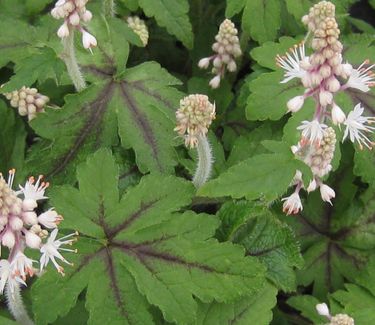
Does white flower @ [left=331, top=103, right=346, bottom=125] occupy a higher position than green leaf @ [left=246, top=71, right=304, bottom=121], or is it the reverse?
white flower @ [left=331, top=103, right=346, bottom=125]

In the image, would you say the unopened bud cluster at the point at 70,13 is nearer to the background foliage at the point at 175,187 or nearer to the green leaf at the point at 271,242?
the background foliage at the point at 175,187

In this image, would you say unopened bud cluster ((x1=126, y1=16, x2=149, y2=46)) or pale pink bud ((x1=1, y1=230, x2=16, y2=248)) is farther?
unopened bud cluster ((x1=126, y1=16, x2=149, y2=46))

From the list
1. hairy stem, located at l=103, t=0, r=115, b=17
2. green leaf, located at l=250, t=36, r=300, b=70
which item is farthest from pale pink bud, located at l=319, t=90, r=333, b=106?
hairy stem, located at l=103, t=0, r=115, b=17

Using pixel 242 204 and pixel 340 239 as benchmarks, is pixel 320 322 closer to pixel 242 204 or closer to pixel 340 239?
pixel 340 239

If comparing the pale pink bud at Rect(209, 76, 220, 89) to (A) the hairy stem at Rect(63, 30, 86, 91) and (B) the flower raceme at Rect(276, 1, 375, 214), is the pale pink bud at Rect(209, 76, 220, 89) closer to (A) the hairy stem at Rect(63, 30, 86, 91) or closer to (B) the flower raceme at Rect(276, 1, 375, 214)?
(A) the hairy stem at Rect(63, 30, 86, 91)

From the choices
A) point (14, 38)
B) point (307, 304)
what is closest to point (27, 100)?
point (14, 38)

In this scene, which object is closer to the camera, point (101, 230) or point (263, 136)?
point (101, 230)

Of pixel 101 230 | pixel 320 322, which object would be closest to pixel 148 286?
pixel 101 230
